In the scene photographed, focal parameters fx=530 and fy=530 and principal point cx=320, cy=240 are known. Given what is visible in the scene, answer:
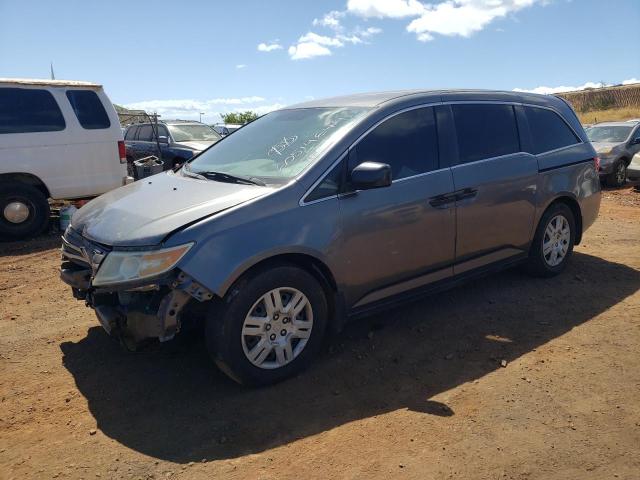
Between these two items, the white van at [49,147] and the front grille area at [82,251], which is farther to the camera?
the white van at [49,147]

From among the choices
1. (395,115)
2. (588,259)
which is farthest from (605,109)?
(395,115)

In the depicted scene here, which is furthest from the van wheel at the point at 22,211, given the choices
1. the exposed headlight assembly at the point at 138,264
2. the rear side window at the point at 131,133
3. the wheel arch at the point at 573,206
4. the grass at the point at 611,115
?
the grass at the point at 611,115

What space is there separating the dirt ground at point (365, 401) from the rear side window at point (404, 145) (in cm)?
127

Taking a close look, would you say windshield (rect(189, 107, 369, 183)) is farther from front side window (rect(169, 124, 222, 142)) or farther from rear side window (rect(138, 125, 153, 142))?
rear side window (rect(138, 125, 153, 142))

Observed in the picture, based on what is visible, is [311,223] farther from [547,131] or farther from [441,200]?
[547,131]

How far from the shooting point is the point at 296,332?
3359 mm

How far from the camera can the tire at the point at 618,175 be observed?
1230 centimetres

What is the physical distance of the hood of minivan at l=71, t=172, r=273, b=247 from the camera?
3065mm

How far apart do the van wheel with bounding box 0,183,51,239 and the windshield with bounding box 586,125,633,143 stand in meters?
12.4

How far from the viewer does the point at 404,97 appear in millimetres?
3998

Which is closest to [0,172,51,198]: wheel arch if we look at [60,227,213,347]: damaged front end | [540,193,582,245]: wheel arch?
[60,227,213,347]: damaged front end

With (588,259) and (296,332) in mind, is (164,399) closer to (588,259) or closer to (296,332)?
(296,332)

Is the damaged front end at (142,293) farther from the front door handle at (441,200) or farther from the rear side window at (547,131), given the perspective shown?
the rear side window at (547,131)

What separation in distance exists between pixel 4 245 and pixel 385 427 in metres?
6.31
